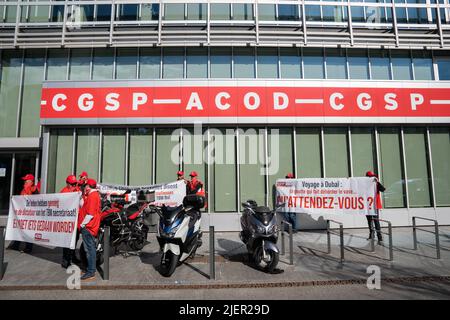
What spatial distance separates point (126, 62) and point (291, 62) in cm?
738

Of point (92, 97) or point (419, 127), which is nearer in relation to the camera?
point (92, 97)

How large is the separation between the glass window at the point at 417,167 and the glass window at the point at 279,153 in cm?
496

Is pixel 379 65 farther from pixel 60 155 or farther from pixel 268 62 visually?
pixel 60 155

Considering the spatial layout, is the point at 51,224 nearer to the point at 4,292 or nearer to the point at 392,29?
the point at 4,292

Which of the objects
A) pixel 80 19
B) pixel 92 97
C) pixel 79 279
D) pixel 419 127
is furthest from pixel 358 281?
pixel 80 19

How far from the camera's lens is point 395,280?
16.8 feet

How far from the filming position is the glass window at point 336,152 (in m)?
11.1

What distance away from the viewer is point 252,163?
10.9 metres

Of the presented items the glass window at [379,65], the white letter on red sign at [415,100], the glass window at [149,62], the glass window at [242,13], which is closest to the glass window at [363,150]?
the white letter on red sign at [415,100]

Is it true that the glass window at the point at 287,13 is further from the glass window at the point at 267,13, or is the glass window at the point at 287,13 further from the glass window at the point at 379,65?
the glass window at the point at 379,65

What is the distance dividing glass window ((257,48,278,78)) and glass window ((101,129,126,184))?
6.58 metres

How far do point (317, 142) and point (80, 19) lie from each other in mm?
11851

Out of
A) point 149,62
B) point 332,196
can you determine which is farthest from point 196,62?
point 332,196

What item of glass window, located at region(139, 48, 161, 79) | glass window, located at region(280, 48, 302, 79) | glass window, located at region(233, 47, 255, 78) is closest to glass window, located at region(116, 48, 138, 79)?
glass window, located at region(139, 48, 161, 79)
